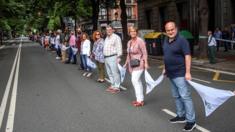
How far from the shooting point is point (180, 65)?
816 centimetres

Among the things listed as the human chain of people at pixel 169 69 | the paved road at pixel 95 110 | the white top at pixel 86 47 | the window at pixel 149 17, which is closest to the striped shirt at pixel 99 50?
the human chain of people at pixel 169 69

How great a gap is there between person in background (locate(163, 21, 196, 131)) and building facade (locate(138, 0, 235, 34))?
25.4m

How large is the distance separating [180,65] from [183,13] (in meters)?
32.4

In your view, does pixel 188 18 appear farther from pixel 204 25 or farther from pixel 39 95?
pixel 39 95

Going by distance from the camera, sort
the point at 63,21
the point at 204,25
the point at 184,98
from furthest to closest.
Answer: the point at 63,21 < the point at 204,25 < the point at 184,98

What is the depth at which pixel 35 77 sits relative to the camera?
60.5ft

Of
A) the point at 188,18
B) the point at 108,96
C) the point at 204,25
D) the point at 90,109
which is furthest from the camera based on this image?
the point at 188,18

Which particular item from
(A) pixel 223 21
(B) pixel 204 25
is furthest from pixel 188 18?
(B) pixel 204 25

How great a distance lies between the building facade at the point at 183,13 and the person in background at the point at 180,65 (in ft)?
83.4

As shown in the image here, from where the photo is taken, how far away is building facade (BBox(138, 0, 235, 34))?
33.2 metres

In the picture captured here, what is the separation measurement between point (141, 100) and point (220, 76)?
276 inches

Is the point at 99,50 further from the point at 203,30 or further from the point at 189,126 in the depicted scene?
the point at 203,30

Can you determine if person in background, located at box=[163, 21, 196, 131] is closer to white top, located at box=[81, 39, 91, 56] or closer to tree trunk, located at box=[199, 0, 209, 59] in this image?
white top, located at box=[81, 39, 91, 56]

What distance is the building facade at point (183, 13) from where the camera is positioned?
109 ft
